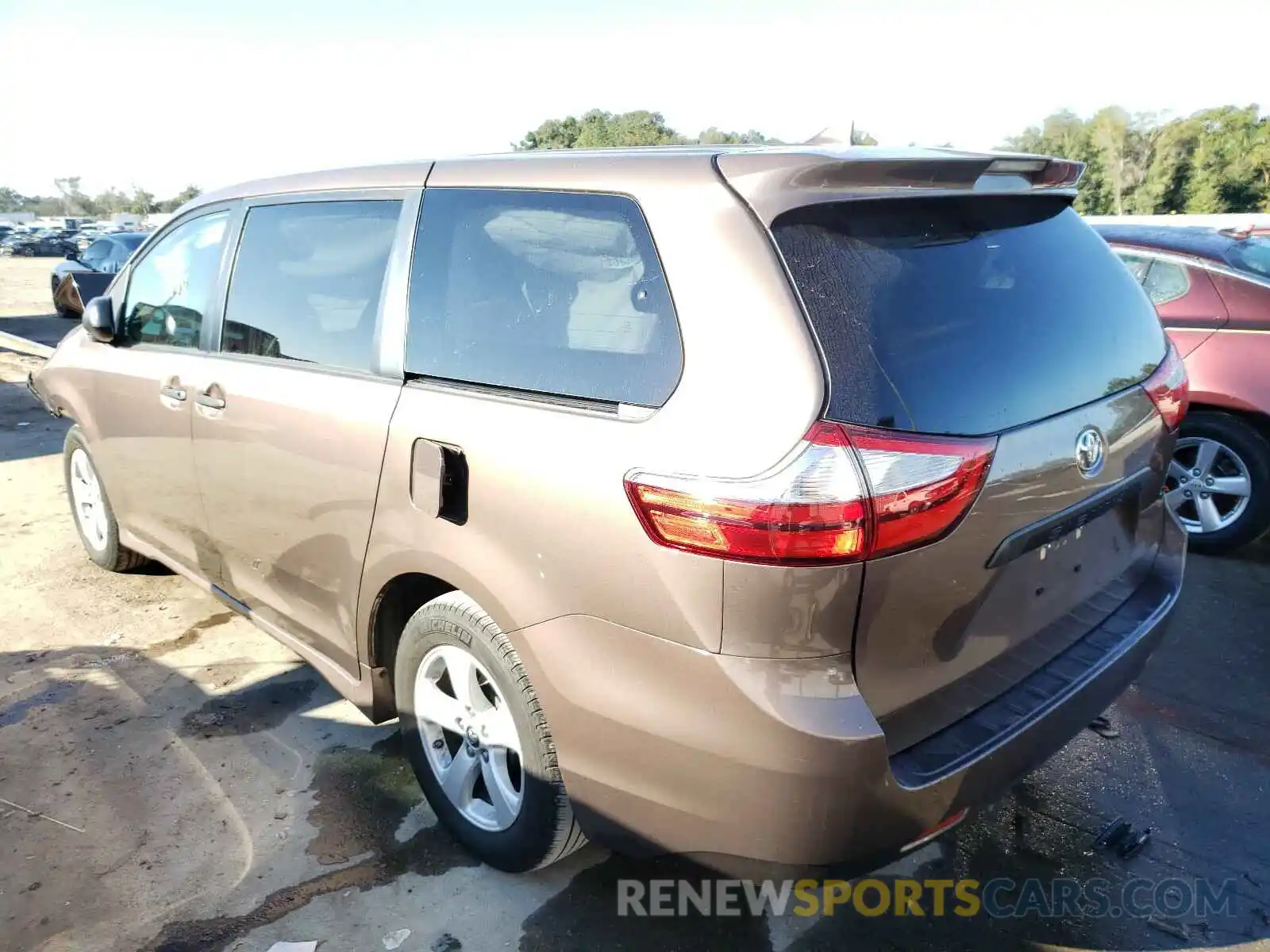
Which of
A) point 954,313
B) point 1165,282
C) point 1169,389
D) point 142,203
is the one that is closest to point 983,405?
point 954,313

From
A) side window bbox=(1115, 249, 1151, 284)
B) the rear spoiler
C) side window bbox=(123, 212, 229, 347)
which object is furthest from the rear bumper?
side window bbox=(1115, 249, 1151, 284)

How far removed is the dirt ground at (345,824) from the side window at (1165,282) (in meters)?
1.86

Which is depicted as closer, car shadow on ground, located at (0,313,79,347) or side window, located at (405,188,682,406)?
side window, located at (405,188,682,406)

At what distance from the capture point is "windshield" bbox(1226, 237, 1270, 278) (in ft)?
15.6

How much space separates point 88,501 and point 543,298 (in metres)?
3.57

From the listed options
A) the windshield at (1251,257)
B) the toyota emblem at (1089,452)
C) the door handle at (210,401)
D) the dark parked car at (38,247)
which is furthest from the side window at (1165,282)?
the dark parked car at (38,247)

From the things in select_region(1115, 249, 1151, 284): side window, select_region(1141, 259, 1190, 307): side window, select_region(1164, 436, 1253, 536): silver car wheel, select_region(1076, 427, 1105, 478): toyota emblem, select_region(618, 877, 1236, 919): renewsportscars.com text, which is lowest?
select_region(618, 877, 1236, 919): renewsportscars.com text

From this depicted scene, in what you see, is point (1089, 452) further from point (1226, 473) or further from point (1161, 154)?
point (1161, 154)

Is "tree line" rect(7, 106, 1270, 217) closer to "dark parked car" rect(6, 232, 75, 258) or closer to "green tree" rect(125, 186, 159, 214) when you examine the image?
"dark parked car" rect(6, 232, 75, 258)

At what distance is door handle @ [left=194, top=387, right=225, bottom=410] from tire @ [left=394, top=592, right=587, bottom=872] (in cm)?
118

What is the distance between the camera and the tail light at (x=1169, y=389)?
2449 mm

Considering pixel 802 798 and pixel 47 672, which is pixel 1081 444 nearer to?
pixel 802 798

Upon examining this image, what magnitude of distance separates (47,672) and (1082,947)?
3.87 meters

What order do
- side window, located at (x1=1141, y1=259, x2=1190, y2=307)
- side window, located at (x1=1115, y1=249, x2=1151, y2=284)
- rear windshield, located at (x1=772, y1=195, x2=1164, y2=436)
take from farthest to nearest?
side window, located at (x1=1115, y1=249, x2=1151, y2=284) < side window, located at (x1=1141, y1=259, x2=1190, y2=307) < rear windshield, located at (x1=772, y1=195, x2=1164, y2=436)
